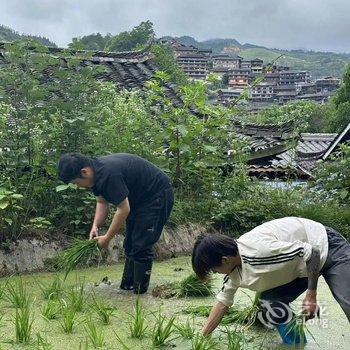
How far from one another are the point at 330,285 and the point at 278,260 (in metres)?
0.41

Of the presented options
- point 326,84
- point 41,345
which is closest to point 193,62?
point 326,84

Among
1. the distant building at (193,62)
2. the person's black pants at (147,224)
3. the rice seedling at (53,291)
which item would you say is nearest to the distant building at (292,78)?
the distant building at (193,62)

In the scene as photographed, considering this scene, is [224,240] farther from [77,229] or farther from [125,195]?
[77,229]

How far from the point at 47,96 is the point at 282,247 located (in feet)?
→ 13.3

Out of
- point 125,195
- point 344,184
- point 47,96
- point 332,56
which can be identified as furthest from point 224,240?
point 332,56

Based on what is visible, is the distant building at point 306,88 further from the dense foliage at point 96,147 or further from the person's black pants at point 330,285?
the person's black pants at point 330,285

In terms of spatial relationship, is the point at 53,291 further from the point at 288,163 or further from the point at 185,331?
the point at 288,163

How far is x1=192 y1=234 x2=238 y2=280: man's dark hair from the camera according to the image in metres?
3.04

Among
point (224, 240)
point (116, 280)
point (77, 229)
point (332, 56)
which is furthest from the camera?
point (332, 56)

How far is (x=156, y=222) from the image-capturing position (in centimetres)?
488

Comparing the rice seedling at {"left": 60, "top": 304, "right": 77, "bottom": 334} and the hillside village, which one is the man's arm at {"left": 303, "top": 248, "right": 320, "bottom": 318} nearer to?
the rice seedling at {"left": 60, "top": 304, "right": 77, "bottom": 334}

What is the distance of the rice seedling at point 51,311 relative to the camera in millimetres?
4047

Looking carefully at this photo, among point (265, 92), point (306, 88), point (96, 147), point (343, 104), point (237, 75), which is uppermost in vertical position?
point (237, 75)

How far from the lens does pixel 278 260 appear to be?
3.11 metres
